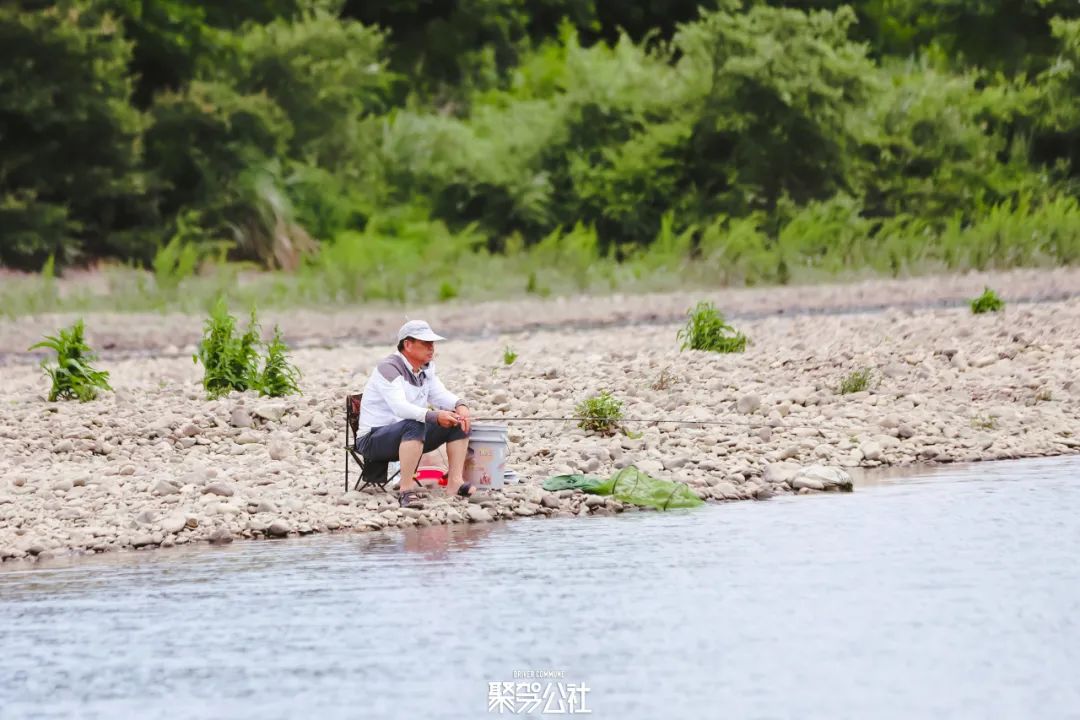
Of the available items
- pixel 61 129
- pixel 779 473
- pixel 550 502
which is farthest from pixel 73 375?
pixel 61 129

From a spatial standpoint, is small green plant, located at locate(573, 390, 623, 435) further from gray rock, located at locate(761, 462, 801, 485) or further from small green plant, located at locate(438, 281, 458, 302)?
small green plant, located at locate(438, 281, 458, 302)

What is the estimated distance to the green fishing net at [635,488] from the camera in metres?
11.4

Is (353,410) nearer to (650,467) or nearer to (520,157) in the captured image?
(650,467)

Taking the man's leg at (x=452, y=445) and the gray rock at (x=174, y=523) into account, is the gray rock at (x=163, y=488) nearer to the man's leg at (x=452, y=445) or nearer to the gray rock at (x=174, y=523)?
the gray rock at (x=174, y=523)

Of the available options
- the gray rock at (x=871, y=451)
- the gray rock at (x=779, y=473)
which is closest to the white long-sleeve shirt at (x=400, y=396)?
the gray rock at (x=779, y=473)

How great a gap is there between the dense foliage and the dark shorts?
15342 millimetres

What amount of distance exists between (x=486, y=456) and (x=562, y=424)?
7.96 ft

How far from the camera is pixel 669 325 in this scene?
837 inches

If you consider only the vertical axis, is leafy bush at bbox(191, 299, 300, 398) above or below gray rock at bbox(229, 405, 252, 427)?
above

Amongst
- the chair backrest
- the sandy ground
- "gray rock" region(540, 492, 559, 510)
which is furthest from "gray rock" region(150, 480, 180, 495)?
"gray rock" region(540, 492, 559, 510)

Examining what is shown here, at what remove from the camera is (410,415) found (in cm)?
1061

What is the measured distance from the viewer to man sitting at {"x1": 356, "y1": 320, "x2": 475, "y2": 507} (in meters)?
10.6

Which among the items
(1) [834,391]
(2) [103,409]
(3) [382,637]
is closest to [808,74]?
(1) [834,391]

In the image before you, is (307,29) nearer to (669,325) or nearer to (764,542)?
(669,325)
